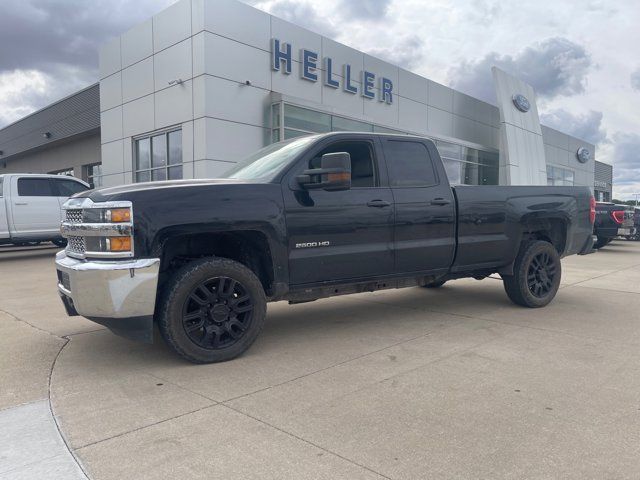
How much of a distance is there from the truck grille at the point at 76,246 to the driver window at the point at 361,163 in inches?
98.1

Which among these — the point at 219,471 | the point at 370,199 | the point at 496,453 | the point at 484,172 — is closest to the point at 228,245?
the point at 370,199

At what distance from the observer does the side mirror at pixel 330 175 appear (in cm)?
432

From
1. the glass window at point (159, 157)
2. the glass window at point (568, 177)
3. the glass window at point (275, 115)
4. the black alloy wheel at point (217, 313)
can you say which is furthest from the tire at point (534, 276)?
the glass window at point (568, 177)

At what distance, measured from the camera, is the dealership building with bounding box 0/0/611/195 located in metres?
14.8

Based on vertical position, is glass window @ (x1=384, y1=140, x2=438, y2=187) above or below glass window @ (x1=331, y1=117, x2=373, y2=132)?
below

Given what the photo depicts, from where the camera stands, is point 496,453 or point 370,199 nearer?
point 496,453

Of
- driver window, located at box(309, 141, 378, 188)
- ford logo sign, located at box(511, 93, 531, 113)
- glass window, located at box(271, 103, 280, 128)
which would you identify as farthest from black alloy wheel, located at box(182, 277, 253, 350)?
ford logo sign, located at box(511, 93, 531, 113)

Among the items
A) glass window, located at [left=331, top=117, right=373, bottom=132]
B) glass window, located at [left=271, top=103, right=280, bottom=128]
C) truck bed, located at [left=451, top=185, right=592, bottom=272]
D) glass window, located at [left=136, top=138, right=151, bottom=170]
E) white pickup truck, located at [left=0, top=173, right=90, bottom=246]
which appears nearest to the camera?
truck bed, located at [left=451, top=185, right=592, bottom=272]

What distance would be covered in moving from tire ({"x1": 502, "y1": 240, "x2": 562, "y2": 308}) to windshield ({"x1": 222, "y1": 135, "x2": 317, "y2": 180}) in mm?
3144

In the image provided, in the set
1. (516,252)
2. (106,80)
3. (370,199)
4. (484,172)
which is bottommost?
(516,252)

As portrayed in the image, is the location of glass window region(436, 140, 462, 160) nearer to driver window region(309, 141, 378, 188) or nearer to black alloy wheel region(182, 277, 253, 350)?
driver window region(309, 141, 378, 188)

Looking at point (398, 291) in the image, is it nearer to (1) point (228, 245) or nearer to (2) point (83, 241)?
(1) point (228, 245)

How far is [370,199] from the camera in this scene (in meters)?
5.00

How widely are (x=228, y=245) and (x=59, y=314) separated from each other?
9.87 feet
